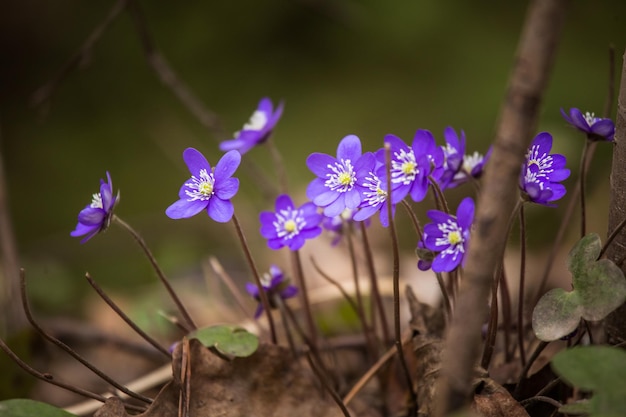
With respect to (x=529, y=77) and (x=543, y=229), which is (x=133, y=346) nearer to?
(x=529, y=77)

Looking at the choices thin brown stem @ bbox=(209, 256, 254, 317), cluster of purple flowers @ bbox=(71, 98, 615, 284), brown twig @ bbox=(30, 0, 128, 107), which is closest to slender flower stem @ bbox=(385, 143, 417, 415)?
cluster of purple flowers @ bbox=(71, 98, 615, 284)

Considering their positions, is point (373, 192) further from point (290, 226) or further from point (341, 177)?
point (290, 226)

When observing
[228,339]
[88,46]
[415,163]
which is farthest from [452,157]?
[88,46]

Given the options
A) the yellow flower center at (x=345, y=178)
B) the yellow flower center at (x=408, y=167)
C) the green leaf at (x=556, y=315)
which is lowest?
the green leaf at (x=556, y=315)

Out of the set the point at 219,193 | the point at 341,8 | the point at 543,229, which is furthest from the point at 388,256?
the point at 219,193

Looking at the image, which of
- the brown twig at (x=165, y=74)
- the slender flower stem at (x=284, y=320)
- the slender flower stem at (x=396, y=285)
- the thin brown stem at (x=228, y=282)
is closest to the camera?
the slender flower stem at (x=396, y=285)

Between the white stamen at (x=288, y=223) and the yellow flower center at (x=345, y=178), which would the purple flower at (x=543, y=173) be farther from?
the white stamen at (x=288, y=223)

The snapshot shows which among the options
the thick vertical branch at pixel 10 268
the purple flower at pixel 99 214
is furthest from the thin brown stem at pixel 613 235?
the thick vertical branch at pixel 10 268
